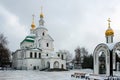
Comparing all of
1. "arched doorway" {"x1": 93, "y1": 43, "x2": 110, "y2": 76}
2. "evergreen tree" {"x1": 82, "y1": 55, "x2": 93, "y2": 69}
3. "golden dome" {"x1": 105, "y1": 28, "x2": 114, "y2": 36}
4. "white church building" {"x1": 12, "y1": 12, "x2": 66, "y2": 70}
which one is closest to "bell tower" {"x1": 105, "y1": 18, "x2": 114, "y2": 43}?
"golden dome" {"x1": 105, "y1": 28, "x2": 114, "y2": 36}

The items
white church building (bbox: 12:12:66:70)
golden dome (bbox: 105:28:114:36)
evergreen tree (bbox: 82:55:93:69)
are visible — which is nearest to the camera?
golden dome (bbox: 105:28:114:36)

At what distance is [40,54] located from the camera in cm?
6275

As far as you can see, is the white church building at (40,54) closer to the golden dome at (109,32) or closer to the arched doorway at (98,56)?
the golden dome at (109,32)

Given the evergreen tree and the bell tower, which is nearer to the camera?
the bell tower

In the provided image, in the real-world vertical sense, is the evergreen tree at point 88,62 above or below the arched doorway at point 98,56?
below

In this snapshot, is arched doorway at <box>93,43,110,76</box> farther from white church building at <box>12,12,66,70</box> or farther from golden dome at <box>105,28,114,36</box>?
white church building at <box>12,12,66,70</box>

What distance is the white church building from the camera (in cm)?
6002

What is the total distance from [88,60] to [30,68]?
1961 cm

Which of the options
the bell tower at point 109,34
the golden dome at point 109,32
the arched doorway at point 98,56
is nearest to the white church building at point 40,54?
the bell tower at point 109,34

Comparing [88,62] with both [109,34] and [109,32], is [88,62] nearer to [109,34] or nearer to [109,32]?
[109,34]

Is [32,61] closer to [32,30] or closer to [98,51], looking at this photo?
[32,30]

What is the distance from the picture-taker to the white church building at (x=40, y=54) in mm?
60019

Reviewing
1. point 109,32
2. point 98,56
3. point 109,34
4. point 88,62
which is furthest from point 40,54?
point 98,56

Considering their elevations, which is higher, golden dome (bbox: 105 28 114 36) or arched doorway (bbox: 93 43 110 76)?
golden dome (bbox: 105 28 114 36)
